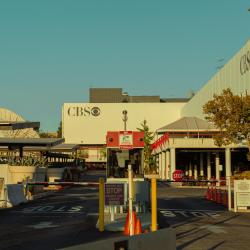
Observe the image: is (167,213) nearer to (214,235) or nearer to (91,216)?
(91,216)

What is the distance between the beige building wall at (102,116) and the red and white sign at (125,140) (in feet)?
395

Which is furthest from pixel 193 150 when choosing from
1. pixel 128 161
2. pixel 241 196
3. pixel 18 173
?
pixel 128 161

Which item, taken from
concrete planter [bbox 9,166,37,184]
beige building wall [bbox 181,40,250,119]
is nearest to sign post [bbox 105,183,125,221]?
concrete planter [bbox 9,166,37,184]

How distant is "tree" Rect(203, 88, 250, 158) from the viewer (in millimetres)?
38969

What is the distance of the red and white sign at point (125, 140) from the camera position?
19906 millimetres

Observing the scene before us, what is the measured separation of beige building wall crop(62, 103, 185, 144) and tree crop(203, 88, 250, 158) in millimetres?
99751

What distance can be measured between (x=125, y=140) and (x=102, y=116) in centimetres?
12163

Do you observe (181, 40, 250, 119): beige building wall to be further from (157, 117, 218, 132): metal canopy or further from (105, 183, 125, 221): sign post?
(105, 183, 125, 221): sign post

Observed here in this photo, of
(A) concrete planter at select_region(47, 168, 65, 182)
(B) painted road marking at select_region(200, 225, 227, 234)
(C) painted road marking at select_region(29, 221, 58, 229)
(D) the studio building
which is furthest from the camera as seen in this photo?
(D) the studio building

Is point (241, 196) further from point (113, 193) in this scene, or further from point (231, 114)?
point (231, 114)

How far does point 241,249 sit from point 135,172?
28.0ft

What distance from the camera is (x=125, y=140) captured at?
1992cm

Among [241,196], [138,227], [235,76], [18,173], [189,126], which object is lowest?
[138,227]

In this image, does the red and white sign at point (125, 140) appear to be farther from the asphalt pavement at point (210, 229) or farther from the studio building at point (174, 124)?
the studio building at point (174, 124)
